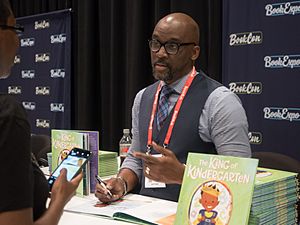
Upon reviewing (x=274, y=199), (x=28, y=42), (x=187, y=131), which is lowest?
(x=274, y=199)

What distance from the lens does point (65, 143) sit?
81.4 inches

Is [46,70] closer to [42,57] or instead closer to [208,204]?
[42,57]

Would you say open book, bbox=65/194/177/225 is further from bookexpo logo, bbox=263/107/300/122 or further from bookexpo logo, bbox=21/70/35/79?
bookexpo logo, bbox=21/70/35/79

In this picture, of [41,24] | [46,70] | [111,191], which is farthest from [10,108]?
[41,24]

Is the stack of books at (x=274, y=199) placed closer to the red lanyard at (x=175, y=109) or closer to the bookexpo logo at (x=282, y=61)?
the red lanyard at (x=175, y=109)

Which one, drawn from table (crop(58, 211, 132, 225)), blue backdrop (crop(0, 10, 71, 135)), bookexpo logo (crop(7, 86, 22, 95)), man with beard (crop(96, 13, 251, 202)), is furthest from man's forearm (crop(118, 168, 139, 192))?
bookexpo logo (crop(7, 86, 22, 95))

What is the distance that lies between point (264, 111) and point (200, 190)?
1.91m

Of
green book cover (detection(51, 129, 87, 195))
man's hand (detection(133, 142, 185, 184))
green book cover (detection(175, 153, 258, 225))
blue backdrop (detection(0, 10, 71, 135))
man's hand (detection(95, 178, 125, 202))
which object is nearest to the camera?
green book cover (detection(175, 153, 258, 225))

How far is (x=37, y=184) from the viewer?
110 cm

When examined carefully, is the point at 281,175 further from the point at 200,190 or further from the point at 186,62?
the point at 186,62

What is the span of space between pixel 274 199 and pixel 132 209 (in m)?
0.61

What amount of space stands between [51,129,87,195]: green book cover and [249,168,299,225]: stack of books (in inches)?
33.7

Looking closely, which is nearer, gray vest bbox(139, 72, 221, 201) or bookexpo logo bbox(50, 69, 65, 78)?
gray vest bbox(139, 72, 221, 201)

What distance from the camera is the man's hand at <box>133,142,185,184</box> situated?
5.64 feet
